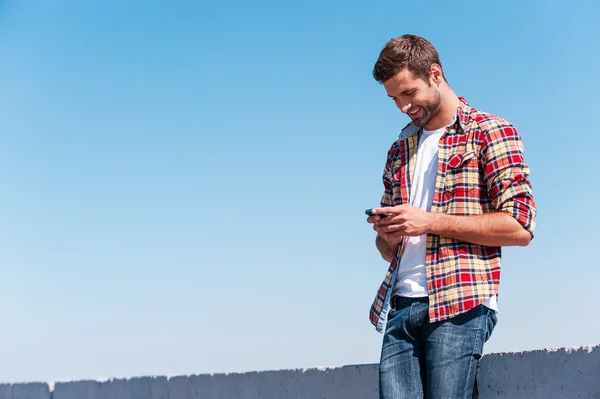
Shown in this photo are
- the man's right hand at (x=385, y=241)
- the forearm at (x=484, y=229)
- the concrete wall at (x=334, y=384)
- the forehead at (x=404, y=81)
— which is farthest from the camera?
the concrete wall at (x=334, y=384)

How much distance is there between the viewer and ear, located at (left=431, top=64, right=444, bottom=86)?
8.79ft

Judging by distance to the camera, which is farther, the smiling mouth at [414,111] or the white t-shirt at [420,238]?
the smiling mouth at [414,111]

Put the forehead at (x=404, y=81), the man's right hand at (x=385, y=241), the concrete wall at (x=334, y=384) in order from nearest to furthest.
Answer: the man's right hand at (x=385, y=241)
the forehead at (x=404, y=81)
the concrete wall at (x=334, y=384)

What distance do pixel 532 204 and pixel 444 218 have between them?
30cm

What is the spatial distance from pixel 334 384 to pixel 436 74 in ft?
5.43

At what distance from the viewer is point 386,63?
8.79ft

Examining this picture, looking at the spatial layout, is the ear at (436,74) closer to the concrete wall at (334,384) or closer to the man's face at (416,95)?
the man's face at (416,95)

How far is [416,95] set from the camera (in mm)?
2645

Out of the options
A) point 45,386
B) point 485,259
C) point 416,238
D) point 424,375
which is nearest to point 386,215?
point 416,238

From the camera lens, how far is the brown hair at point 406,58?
265 cm

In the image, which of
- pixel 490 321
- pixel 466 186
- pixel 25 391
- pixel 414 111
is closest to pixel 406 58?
pixel 414 111

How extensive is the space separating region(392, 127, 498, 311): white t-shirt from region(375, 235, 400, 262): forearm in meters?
0.11

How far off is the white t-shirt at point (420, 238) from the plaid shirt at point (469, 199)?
0.10 feet

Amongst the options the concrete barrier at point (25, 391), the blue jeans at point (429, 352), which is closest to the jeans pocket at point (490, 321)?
the blue jeans at point (429, 352)
